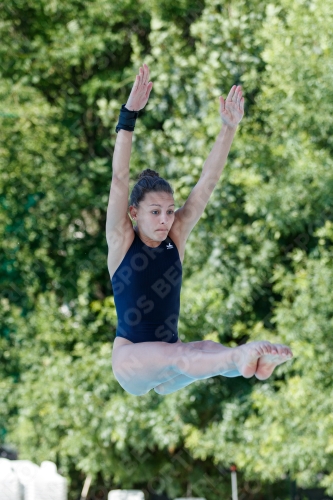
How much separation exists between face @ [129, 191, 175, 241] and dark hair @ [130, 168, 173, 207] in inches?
0.7

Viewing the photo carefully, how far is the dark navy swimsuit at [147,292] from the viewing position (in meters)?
3.53

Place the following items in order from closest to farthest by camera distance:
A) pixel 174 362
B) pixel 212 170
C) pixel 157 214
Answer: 1. pixel 174 362
2. pixel 157 214
3. pixel 212 170

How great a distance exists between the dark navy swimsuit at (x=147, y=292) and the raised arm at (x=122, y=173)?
4.1 inches

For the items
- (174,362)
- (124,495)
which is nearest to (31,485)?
(124,495)

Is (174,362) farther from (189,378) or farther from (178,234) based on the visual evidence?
(178,234)

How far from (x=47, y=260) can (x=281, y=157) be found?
8.88ft

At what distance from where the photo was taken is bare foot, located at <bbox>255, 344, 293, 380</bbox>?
2828 mm

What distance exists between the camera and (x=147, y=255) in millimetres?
3561

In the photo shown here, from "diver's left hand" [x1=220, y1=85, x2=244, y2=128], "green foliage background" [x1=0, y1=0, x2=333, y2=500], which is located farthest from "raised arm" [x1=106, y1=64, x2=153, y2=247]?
"green foliage background" [x1=0, y1=0, x2=333, y2=500]

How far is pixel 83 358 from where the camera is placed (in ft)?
28.3

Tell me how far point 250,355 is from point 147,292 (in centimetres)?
74

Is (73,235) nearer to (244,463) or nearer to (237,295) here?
(237,295)

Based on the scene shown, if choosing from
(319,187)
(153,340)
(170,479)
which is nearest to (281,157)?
(319,187)

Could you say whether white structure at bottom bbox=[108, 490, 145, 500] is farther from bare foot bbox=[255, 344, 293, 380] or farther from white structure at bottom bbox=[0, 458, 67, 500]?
bare foot bbox=[255, 344, 293, 380]
